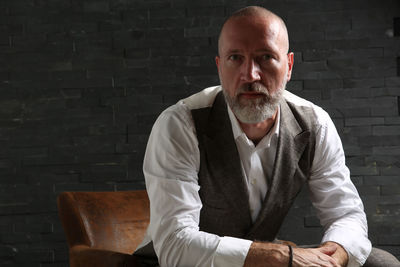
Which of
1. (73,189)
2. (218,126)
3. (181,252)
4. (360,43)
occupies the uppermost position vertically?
(360,43)

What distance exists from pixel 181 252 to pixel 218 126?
0.44m

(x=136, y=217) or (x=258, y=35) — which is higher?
(x=258, y=35)

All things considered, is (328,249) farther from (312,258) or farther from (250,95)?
(250,95)

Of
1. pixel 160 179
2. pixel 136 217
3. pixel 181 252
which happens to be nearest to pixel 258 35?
pixel 160 179

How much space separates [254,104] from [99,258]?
0.72 meters

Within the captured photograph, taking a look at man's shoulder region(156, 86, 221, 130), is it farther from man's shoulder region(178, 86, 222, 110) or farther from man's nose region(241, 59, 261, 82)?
man's nose region(241, 59, 261, 82)

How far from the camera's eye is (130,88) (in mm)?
3016

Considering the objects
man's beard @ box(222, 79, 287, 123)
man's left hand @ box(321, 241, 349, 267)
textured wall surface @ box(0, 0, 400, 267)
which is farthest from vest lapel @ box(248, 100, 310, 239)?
textured wall surface @ box(0, 0, 400, 267)

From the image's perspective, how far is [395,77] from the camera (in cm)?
294

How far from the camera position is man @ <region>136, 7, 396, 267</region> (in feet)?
5.27

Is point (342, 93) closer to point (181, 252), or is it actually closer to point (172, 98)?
point (172, 98)

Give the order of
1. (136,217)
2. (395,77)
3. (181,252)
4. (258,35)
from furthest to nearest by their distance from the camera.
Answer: (395,77), (136,217), (258,35), (181,252)


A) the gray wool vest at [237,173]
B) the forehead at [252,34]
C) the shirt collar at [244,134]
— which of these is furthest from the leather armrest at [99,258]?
the forehead at [252,34]

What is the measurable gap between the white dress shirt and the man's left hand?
2 centimetres
